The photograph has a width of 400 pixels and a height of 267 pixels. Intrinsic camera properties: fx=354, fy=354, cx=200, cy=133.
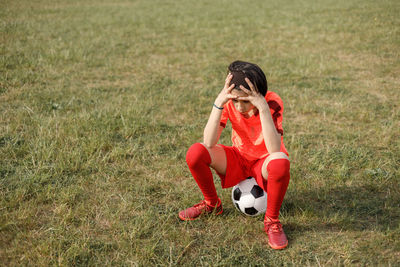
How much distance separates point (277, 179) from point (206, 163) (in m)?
0.67

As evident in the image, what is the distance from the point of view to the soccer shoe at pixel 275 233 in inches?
122

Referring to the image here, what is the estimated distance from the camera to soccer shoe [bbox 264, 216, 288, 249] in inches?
122

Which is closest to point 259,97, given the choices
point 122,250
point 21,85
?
point 122,250

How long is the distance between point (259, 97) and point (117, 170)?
2117mm

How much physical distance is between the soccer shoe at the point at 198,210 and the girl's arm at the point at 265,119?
86 centimetres

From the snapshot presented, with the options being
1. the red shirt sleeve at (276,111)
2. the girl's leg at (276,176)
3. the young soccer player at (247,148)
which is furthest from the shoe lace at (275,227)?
the red shirt sleeve at (276,111)

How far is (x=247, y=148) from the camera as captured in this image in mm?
3484

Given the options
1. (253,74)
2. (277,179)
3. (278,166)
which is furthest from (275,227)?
(253,74)

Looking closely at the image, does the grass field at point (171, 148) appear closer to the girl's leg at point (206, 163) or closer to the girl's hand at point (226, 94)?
the girl's leg at point (206, 163)

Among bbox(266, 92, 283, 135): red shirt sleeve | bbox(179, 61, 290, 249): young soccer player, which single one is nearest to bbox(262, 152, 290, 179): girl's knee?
bbox(179, 61, 290, 249): young soccer player

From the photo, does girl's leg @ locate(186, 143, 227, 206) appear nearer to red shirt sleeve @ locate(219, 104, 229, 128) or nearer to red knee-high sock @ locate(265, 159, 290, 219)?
red shirt sleeve @ locate(219, 104, 229, 128)

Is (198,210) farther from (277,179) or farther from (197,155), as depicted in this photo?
(277,179)

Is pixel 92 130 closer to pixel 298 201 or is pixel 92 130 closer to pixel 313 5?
pixel 298 201

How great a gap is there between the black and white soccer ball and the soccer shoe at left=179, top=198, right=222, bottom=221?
0.19m
